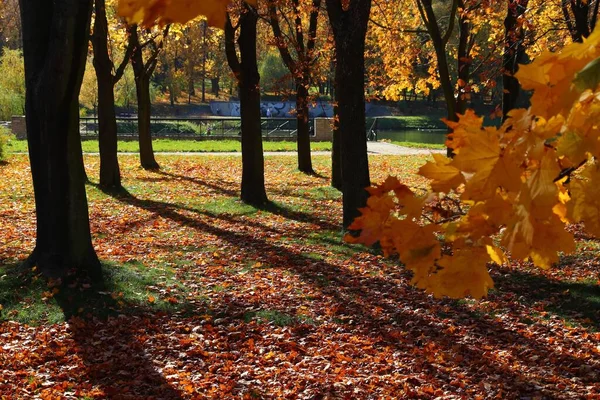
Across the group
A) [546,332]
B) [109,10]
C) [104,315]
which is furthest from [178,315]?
[109,10]

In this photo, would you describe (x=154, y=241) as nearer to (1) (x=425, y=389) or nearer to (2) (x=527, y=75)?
(1) (x=425, y=389)

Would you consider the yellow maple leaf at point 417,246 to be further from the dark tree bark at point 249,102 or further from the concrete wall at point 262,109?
the concrete wall at point 262,109

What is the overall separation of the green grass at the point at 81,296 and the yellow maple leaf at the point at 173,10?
19.5 feet

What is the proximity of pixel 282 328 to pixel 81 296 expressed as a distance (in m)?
2.15

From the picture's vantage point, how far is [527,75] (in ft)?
3.78

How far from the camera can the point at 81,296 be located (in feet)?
22.8

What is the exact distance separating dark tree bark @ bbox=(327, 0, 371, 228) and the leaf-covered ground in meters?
1.02

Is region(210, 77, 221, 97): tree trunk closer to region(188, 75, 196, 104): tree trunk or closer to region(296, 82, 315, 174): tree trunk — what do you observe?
region(188, 75, 196, 104): tree trunk

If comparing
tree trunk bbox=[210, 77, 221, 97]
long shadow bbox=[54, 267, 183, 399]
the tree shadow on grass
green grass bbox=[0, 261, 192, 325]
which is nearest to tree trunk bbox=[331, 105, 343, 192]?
the tree shadow on grass

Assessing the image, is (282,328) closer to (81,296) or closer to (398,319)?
(398,319)

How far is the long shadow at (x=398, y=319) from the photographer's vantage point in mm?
5687

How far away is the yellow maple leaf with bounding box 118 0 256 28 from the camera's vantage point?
3.43 ft

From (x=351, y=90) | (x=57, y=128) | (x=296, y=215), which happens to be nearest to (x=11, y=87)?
(x=296, y=215)

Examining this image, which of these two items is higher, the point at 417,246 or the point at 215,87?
the point at 215,87
